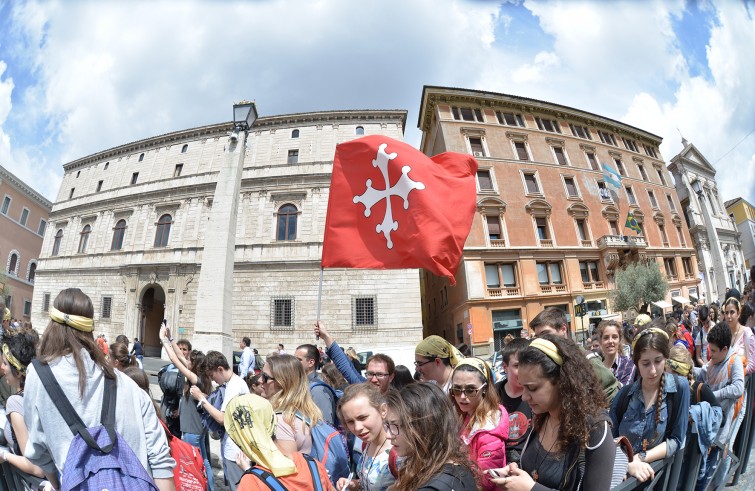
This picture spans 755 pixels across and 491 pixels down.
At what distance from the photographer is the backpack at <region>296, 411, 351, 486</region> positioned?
8.09ft

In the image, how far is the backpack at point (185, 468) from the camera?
2137 mm

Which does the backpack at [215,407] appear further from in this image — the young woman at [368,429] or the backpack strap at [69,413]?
the backpack strap at [69,413]

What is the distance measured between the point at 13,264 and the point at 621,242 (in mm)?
56942

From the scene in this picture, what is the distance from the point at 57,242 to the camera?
98.5 ft

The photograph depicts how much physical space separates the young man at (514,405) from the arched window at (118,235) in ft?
101

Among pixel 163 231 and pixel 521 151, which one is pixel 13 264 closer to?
pixel 163 231

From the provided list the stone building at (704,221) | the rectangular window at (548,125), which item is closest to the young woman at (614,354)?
the rectangular window at (548,125)

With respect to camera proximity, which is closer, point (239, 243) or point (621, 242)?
point (239, 243)

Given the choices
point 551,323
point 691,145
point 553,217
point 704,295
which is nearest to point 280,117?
point 553,217

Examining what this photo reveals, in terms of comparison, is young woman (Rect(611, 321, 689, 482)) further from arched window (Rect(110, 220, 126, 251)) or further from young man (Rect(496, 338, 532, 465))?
arched window (Rect(110, 220, 126, 251))

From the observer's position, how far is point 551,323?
129 inches

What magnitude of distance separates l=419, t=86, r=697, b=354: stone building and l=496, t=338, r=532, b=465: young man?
21200 millimetres

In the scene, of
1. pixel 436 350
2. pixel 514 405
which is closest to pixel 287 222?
pixel 436 350

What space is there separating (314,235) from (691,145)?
146 ft
